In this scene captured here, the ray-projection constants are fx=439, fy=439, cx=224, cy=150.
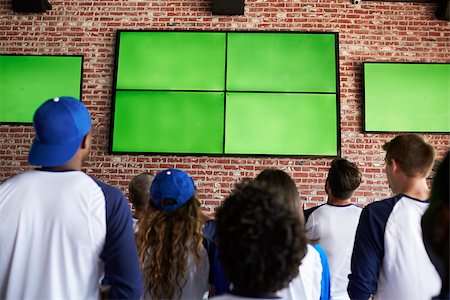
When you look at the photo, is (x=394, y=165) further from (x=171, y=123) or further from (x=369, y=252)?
(x=171, y=123)

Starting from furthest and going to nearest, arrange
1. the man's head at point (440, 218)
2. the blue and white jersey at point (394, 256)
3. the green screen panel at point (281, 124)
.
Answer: the green screen panel at point (281, 124)
the blue and white jersey at point (394, 256)
the man's head at point (440, 218)

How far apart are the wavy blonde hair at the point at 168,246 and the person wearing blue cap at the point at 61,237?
315 millimetres

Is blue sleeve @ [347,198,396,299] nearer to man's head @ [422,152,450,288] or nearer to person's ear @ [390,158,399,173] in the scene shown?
person's ear @ [390,158,399,173]

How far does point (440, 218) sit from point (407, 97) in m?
4.37

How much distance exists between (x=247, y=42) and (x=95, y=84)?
5.86ft

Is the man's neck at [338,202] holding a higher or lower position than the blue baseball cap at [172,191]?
lower

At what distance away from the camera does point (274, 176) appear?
71.6 inches

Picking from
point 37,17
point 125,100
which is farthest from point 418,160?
point 37,17

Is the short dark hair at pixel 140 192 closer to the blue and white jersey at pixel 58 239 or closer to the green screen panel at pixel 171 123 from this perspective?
the blue and white jersey at pixel 58 239

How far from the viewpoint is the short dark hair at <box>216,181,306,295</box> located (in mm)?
1029

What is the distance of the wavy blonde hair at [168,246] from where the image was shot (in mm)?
1798

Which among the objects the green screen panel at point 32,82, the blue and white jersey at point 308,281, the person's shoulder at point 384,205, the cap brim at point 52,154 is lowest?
the blue and white jersey at point 308,281

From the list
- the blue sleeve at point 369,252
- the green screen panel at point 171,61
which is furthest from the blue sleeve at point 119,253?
the green screen panel at point 171,61

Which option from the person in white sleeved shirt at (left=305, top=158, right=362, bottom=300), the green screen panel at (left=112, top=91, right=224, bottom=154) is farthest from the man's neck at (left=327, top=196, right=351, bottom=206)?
the green screen panel at (left=112, top=91, right=224, bottom=154)
